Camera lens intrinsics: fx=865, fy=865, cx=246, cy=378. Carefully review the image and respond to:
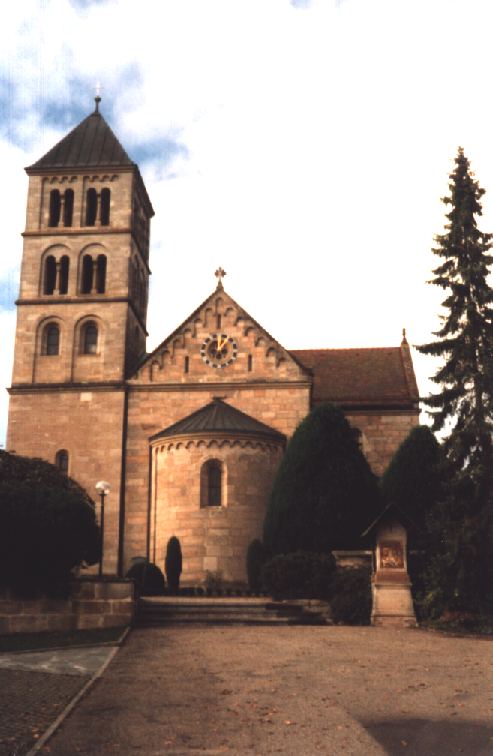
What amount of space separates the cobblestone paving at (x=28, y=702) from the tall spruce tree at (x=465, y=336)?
1435cm

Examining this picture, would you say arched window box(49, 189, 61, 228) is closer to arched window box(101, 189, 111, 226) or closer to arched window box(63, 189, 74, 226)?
arched window box(63, 189, 74, 226)

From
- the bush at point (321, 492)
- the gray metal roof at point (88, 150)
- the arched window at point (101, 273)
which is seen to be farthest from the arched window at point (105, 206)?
the bush at point (321, 492)

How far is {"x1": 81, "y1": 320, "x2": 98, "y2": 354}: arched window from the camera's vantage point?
42.5 meters

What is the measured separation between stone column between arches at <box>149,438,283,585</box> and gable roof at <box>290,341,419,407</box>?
23.8ft

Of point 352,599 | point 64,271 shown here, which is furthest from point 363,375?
point 352,599

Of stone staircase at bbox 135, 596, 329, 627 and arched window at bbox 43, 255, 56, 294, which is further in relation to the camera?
arched window at bbox 43, 255, 56, 294

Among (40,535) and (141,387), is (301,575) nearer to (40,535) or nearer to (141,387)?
(40,535)

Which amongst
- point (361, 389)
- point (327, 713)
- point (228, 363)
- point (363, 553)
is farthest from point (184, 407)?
point (327, 713)

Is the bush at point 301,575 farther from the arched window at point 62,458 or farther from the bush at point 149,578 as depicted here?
the arched window at point 62,458

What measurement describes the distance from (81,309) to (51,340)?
7.02 ft

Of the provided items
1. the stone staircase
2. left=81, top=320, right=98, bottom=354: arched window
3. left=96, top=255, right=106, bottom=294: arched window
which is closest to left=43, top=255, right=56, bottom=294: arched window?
left=96, top=255, right=106, bottom=294: arched window

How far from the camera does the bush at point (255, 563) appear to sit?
3275 centimetres

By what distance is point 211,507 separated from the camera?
1404 inches

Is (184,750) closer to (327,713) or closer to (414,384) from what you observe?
(327,713)
